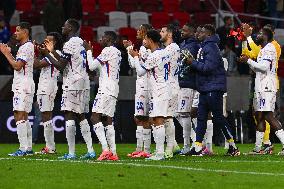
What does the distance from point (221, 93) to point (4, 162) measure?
4585mm

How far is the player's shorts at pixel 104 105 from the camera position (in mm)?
18531

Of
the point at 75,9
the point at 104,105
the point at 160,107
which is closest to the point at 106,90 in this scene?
the point at 104,105

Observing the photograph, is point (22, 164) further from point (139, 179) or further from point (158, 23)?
point (158, 23)

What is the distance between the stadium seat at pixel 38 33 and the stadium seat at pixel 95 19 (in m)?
1.88

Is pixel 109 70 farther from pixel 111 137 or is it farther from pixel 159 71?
pixel 111 137

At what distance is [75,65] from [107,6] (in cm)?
1327

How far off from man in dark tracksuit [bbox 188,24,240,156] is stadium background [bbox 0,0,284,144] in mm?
5497

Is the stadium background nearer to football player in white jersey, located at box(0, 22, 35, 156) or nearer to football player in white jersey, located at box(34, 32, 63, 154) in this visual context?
football player in white jersey, located at box(34, 32, 63, 154)

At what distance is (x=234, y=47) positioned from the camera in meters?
27.6

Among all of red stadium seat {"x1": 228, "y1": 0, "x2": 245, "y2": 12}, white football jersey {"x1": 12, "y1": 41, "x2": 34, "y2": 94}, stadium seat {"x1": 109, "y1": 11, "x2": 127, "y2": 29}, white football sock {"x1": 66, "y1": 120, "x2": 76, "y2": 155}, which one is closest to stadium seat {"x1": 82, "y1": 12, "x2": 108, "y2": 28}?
stadium seat {"x1": 109, "y1": 11, "x2": 127, "y2": 29}

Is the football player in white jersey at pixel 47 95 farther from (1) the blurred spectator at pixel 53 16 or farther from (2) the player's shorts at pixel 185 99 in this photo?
(1) the blurred spectator at pixel 53 16

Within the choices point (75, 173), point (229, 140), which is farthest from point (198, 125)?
point (75, 173)

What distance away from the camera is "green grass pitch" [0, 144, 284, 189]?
1392 cm

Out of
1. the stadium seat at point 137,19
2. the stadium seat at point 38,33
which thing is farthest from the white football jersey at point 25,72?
the stadium seat at point 137,19
